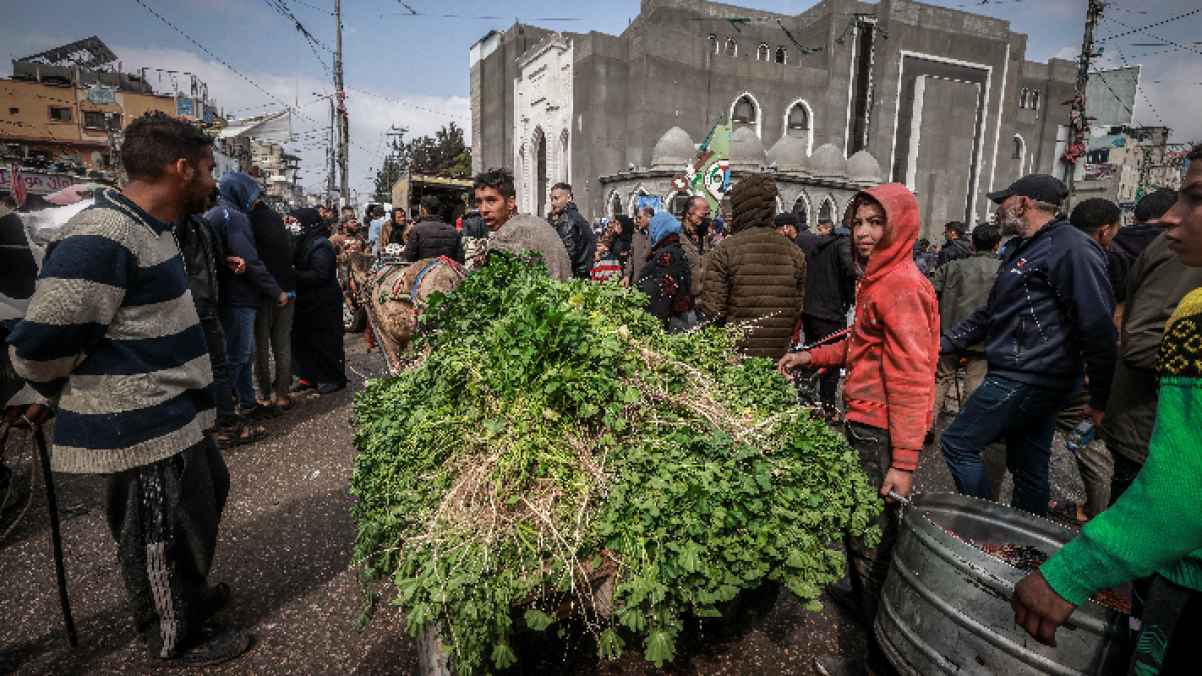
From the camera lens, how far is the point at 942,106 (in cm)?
3412

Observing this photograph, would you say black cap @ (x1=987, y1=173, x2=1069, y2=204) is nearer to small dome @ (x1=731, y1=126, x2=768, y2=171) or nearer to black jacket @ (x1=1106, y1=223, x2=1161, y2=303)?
black jacket @ (x1=1106, y1=223, x2=1161, y2=303)

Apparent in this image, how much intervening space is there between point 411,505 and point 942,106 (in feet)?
136

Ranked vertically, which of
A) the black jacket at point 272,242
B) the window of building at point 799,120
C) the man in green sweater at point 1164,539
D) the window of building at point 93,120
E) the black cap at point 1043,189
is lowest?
the man in green sweater at point 1164,539

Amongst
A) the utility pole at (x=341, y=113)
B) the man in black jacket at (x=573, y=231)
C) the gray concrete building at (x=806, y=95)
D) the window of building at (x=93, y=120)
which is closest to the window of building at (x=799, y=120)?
the gray concrete building at (x=806, y=95)

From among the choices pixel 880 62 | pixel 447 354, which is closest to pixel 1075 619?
pixel 447 354

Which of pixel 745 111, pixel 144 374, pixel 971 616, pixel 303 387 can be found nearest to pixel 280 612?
pixel 144 374

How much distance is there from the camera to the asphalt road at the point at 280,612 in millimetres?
2693

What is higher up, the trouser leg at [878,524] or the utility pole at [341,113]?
the utility pole at [341,113]

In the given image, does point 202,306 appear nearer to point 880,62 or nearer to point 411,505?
point 411,505

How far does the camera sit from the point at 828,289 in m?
5.50

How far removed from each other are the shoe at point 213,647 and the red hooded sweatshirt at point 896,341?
3184mm

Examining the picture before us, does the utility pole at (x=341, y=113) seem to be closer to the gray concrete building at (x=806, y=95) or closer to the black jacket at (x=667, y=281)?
the gray concrete building at (x=806, y=95)

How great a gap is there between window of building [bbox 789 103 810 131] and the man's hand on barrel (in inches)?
1433

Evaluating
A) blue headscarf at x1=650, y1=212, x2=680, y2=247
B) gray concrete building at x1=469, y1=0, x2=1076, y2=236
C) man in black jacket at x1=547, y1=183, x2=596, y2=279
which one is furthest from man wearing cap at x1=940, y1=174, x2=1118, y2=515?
gray concrete building at x1=469, y1=0, x2=1076, y2=236
